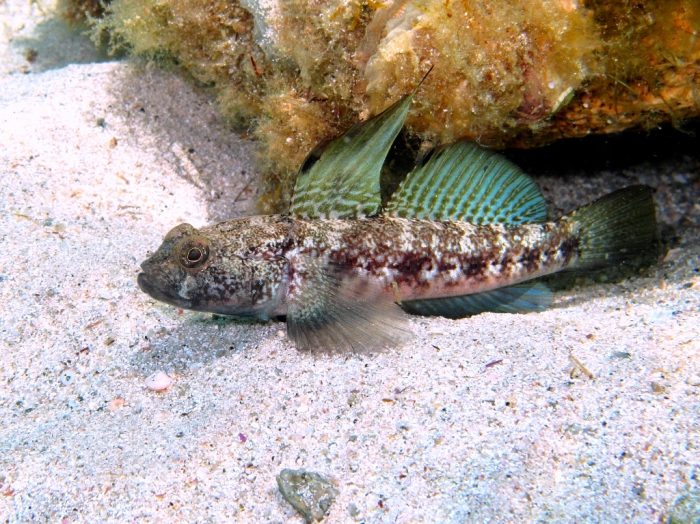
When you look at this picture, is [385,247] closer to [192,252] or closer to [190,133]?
[192,252]

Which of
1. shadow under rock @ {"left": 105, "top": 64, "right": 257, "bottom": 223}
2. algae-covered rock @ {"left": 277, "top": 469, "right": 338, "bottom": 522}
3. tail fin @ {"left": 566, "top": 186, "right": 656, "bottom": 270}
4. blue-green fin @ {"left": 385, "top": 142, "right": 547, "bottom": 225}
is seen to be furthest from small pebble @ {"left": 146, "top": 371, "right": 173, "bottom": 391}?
tail fin @ {"left": 566, "top": 186, "right": 656, "bottom": 270}

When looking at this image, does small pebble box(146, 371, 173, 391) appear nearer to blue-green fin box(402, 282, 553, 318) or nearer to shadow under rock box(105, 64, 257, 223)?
blue-green fin box(402, 282, 553, 318)

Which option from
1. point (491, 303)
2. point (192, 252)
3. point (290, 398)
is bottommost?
point (290, 398)

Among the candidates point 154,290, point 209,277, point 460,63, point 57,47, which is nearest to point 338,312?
point 209,277

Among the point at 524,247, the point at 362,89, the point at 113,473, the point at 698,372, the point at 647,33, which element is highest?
the point at 647,33

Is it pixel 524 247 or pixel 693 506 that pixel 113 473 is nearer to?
pixel 693 506

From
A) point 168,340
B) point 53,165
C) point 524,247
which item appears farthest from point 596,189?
point 53,165

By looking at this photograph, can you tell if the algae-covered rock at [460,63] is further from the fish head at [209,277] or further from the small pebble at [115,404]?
the small pebble at [115,404]
